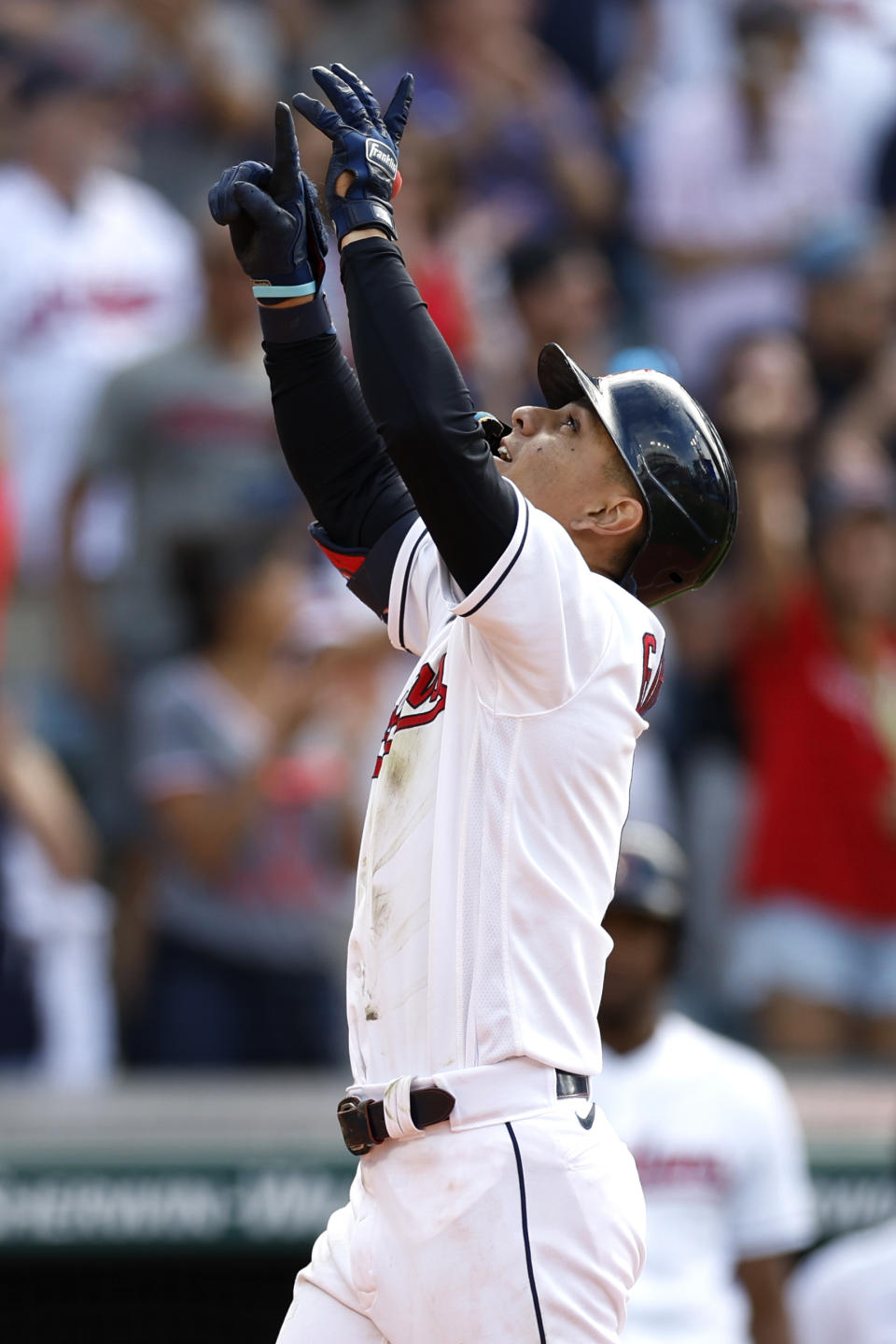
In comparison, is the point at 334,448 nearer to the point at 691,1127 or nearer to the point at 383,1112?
the point at 383,1112

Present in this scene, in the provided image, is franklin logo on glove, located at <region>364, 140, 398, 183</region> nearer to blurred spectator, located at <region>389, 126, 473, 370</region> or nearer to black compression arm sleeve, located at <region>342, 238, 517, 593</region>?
black compression arm sleeve, located at <region>342, 238, 517, 593</region>

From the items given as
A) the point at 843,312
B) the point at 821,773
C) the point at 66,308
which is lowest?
the point at 821,773

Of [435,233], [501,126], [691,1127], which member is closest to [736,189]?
[501,126]

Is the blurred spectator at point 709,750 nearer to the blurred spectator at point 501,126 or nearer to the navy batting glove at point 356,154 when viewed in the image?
the blurred spectator at point 501,126

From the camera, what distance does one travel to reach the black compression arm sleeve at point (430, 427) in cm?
224

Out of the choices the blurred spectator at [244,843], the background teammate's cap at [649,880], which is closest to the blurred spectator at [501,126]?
the blurred spectator at [244,843]

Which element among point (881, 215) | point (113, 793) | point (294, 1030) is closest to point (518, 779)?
point (294, 1030)

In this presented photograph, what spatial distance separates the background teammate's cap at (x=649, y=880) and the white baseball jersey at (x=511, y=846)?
1.73 meters

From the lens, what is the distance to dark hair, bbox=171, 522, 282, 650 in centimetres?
544

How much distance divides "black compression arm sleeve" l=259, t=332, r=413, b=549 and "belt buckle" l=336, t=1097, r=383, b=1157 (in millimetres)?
776

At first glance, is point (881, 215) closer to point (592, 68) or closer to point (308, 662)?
point (592, 68)

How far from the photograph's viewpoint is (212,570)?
551 centimetres

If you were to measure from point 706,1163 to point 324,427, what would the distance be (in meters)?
2.11

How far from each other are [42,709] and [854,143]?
4.34 metres
